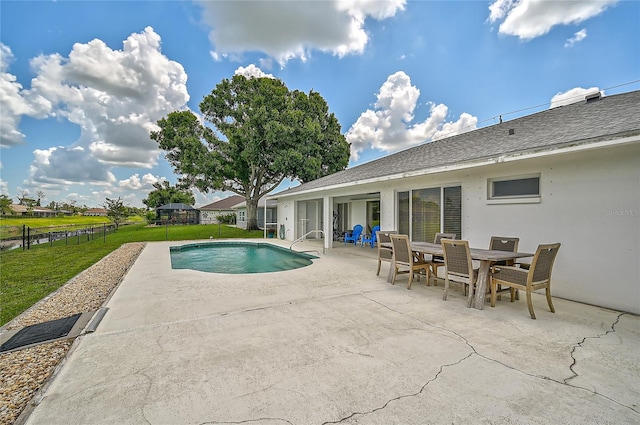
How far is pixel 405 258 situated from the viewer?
5.92 m

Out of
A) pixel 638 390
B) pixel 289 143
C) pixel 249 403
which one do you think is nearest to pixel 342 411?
pixel 249 403

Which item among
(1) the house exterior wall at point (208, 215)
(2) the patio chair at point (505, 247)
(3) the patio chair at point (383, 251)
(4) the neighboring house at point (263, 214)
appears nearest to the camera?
(2) the patio chair at point (505, 247)

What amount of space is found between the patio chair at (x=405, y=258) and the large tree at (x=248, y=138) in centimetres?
1535

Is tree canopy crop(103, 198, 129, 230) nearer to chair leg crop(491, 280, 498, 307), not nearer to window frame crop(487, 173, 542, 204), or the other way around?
window frame crop(487, 173, 542, 204)

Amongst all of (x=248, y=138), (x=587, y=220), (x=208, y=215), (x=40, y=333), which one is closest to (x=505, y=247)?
(x=587, y=220)

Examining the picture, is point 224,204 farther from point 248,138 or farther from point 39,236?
point 248,138

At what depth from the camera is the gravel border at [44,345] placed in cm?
242

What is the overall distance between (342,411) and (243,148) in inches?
830

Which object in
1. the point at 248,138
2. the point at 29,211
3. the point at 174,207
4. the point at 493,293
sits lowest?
the point at 493,293

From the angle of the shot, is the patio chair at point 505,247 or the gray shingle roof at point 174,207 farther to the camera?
the gray shingle roof at point 174,207

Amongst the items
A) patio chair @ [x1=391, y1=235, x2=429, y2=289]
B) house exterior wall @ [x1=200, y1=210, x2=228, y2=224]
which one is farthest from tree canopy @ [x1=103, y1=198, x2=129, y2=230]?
patio chair @ [x1=391, y1=235, x2=429, y2=289]

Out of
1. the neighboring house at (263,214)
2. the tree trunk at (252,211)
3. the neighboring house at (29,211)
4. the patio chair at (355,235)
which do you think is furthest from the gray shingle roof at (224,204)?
the neighboring house at (29,211)

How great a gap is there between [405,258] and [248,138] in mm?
16882

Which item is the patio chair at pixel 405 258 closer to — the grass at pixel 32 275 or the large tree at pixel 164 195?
the grass at pixel 32 275
